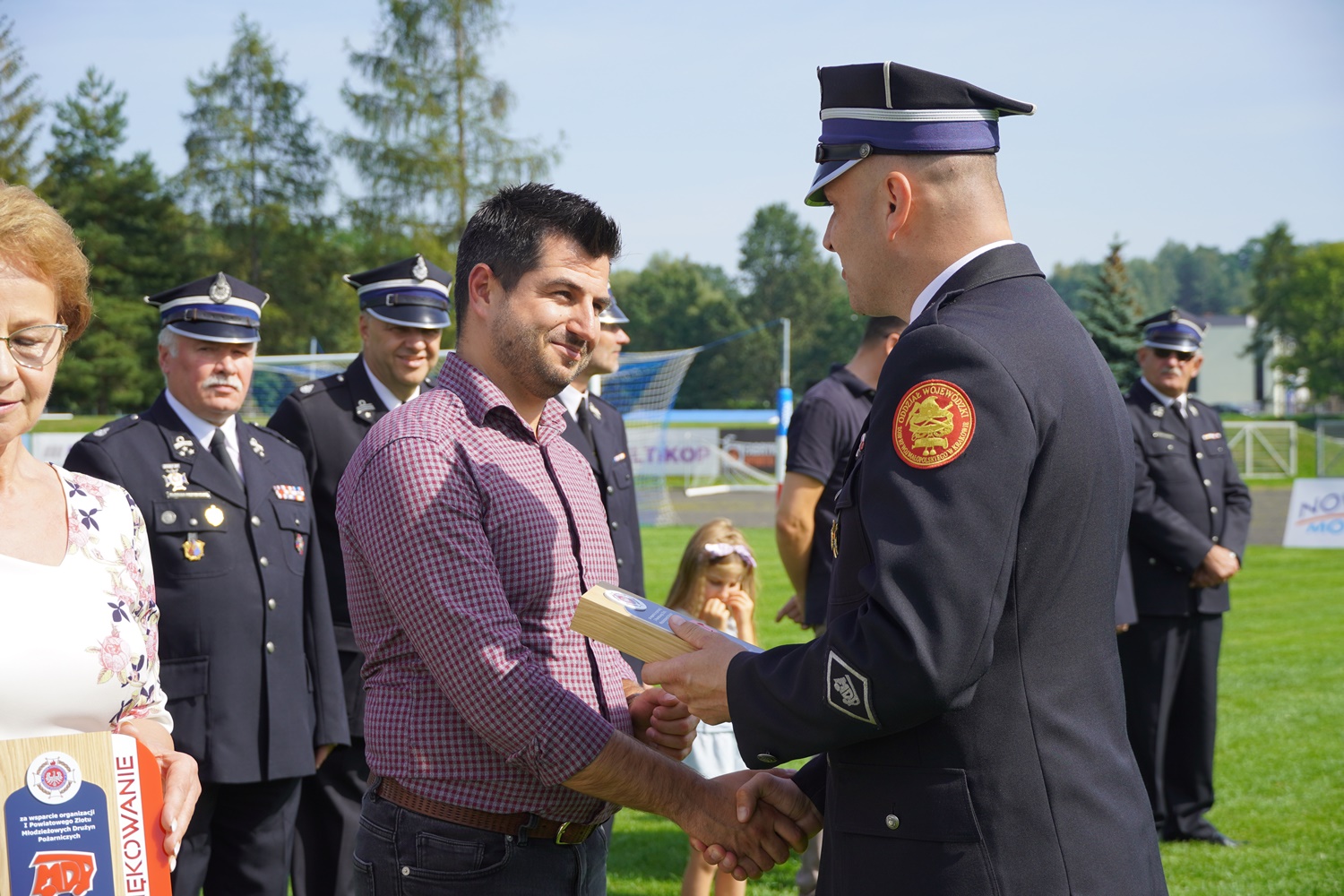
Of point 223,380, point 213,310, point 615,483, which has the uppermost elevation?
point 213,310

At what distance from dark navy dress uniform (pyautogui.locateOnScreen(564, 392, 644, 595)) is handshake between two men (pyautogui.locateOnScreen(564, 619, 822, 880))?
2.72 metres

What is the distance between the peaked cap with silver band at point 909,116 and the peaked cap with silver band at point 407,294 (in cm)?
345

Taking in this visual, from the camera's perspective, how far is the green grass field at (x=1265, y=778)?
240 inches

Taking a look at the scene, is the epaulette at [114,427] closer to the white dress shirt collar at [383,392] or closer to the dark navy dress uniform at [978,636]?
the white dress shirt collar at [383,392]

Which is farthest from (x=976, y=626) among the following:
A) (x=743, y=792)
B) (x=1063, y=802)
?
(x=743, y=792)

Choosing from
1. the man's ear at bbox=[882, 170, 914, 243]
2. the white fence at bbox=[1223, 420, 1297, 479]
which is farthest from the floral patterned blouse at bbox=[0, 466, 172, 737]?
the white fence at bbox=[1223, 420, 1297, 479]

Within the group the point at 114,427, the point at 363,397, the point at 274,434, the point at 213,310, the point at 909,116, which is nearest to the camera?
the point at 909,116

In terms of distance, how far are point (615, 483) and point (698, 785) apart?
3.26 metres

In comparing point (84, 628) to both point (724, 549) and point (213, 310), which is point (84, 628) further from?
point (724, 549)

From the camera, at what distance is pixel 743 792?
2674 millimetres

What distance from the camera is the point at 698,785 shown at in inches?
104

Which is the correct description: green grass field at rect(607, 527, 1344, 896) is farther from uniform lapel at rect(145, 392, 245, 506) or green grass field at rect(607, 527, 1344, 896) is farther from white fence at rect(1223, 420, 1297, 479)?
white fence at rect(1223, 420, 1297, 479)

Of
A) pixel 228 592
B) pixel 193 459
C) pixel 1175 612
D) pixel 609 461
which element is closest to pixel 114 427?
pixel 193 459

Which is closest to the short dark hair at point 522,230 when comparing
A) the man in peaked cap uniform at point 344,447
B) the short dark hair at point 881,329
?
the man in peaked cap uniform at point 344,447
